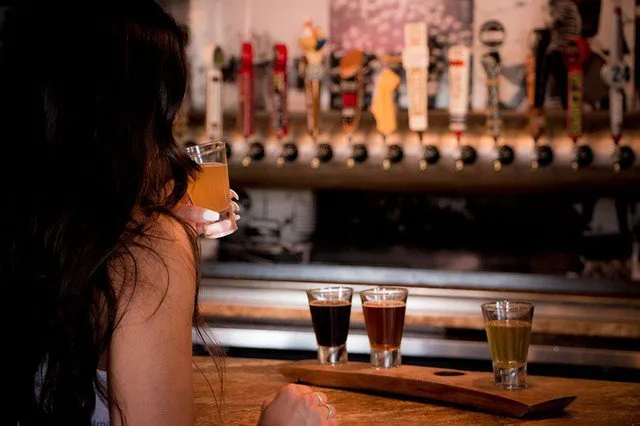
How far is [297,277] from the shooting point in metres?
3.67

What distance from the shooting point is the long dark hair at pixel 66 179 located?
1232 mm

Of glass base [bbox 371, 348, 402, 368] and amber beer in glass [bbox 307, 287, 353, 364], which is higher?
amber beer in glass [bbox 307, 287, 353, 364]

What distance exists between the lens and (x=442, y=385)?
150cm

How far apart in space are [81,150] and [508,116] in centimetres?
249

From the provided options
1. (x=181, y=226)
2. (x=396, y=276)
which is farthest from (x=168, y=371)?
(x=396, y=276)

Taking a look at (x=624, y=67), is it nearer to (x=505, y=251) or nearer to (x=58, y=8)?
(x=505, y=251)

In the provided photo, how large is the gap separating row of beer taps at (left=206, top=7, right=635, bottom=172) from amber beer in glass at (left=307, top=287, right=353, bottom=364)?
1875mm

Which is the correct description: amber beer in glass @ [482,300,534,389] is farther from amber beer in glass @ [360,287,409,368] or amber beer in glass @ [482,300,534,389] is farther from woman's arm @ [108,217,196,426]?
woman's arm @ [108,217,196,426]

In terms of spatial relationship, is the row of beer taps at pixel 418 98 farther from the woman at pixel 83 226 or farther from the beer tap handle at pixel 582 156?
the woman at pixel 83 226

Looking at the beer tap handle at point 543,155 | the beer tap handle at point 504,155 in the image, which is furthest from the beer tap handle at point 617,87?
the beer tap handle at point 504,155

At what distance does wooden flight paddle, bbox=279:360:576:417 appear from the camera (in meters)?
1.41

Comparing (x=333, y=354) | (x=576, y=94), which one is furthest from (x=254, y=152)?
(x=333, y=354)

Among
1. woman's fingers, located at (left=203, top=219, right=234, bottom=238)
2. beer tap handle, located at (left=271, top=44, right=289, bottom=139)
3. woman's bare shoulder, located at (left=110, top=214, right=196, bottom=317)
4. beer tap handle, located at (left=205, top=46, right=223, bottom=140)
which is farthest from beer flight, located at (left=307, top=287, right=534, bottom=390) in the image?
beer tap handle, located at (left=205, top=46, right=223, bottom=140)

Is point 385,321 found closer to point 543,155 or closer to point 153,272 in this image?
point 153,272
